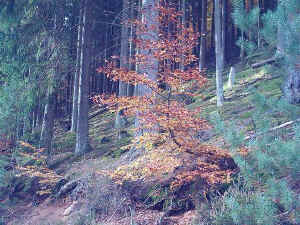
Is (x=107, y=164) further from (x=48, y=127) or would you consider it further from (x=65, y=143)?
(x=65, y=143)

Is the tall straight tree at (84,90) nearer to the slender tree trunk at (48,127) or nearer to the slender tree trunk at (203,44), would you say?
the slender tree trunk at (48,127)

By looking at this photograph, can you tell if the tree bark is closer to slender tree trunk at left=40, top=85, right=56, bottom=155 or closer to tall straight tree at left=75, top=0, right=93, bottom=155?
tall straight tree at left=75, top=0, right=93, bottom=155

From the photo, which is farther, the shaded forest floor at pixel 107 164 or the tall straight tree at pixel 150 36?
the shaded forest floor at pixel 107 164

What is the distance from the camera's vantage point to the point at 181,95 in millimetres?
8578

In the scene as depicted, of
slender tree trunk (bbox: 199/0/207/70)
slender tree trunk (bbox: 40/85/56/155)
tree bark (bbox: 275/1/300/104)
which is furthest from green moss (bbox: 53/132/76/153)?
tree bark (bbox: 275/1/300/104)

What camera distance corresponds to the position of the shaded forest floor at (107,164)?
8.80 meters

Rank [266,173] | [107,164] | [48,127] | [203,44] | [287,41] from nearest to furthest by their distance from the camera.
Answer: [287,41], [266,173], [107,164], [48,127], [203,44]

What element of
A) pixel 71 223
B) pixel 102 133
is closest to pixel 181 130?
pixel 71 223

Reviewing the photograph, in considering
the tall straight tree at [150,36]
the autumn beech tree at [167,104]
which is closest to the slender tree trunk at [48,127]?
the tall straight tree at [150,36]

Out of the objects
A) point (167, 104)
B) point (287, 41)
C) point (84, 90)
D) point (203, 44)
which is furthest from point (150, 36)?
point (203, 44)

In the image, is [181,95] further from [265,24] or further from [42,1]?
[42,1]

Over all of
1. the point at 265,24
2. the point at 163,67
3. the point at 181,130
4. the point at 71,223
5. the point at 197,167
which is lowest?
the point at 71,223

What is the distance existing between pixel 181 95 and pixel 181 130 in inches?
38.0

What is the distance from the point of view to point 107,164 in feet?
42.3
